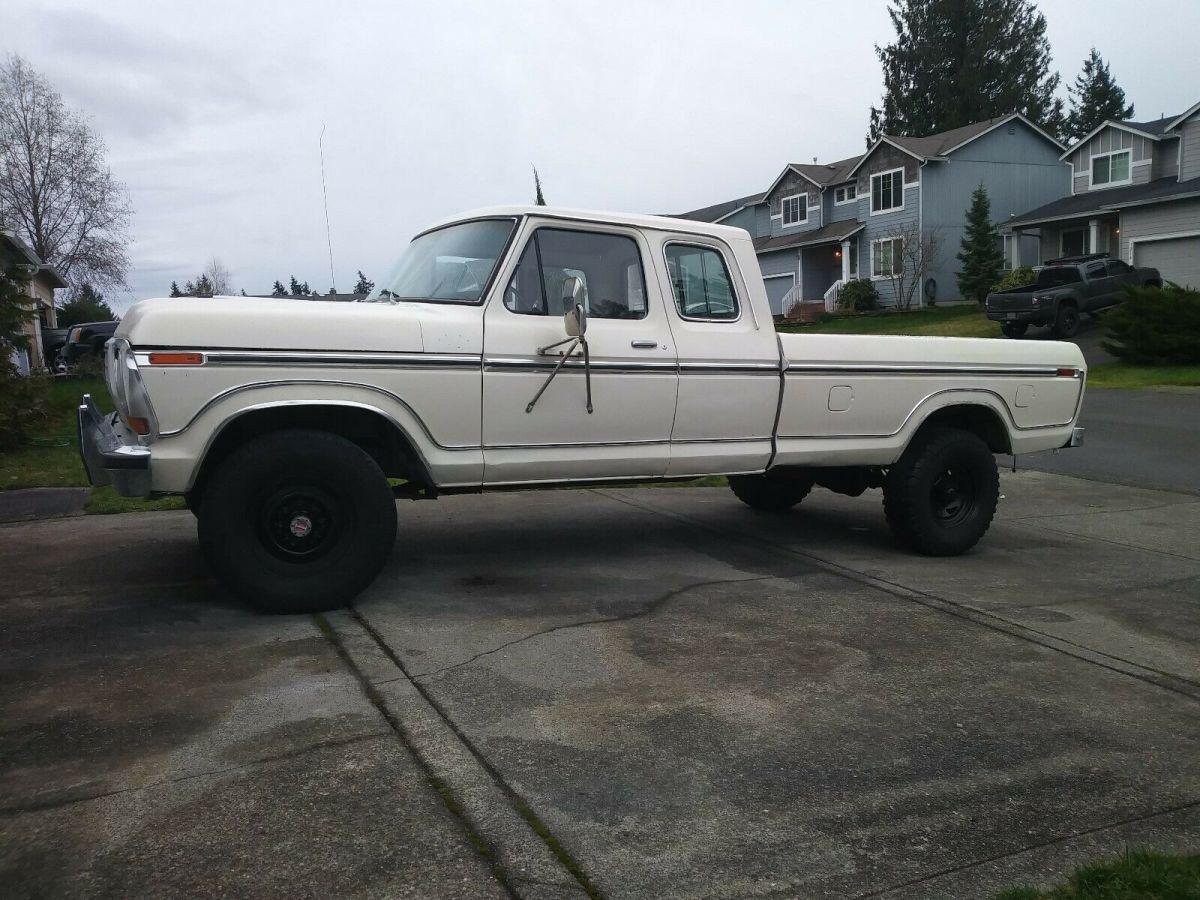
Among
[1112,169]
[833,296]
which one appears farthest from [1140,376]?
[833,296]

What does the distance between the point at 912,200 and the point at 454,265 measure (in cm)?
3642

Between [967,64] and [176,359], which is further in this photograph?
[967,64]

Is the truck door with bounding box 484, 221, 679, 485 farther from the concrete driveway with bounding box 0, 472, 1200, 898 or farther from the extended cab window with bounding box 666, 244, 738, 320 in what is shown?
the concrete driveway with bounding box 0, 472, 1200, 898

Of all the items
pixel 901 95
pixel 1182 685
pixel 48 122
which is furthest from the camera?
pixel 901 95

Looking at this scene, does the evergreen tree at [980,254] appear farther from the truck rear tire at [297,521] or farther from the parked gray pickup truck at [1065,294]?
the truck rear tire at [297,521]

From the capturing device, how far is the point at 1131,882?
8.93 ft

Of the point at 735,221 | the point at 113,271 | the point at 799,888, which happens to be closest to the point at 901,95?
the point at 735,221

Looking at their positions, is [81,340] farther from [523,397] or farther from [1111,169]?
[1111,169]

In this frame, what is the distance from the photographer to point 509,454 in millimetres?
5426

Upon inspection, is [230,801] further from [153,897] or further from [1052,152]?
[1052,152]

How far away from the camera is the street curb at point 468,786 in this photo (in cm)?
275

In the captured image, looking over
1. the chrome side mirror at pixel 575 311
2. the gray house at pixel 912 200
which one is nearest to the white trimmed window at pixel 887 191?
the gray house at pixel 912 200

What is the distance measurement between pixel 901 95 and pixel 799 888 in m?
63.3

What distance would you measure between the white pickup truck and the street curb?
2.84 feet
